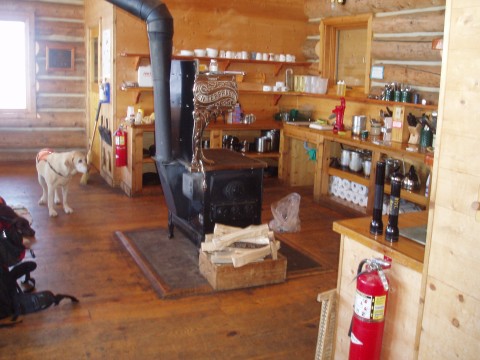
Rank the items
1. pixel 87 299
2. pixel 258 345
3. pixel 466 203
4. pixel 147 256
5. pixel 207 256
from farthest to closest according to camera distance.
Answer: pixel 147 256 < pixel 207 256 < pixel 87 299 < pixel 258 345 < pixel 466 203

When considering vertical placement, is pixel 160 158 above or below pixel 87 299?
above

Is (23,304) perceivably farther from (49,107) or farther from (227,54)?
(49,107)

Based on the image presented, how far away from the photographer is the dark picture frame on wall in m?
8.95

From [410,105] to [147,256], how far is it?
3.25 metres

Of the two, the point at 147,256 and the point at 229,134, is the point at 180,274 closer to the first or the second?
the point at 147,256

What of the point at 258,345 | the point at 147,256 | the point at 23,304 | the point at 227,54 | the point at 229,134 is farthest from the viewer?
the point at 229,134

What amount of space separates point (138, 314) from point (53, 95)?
629 centimetres

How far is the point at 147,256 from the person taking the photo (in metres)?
4.93

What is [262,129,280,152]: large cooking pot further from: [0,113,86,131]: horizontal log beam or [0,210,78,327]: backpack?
[0,210,78,327]: backpack

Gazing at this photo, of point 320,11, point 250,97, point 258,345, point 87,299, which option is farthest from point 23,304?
point 320,11

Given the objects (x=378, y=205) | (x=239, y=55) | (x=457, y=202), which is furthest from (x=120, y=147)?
(x=457, y=202)

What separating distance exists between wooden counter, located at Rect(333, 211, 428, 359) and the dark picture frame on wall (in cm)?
728

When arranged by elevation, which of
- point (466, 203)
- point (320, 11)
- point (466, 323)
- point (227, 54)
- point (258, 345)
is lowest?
point (258, 345)

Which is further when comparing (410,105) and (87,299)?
(410,105)
